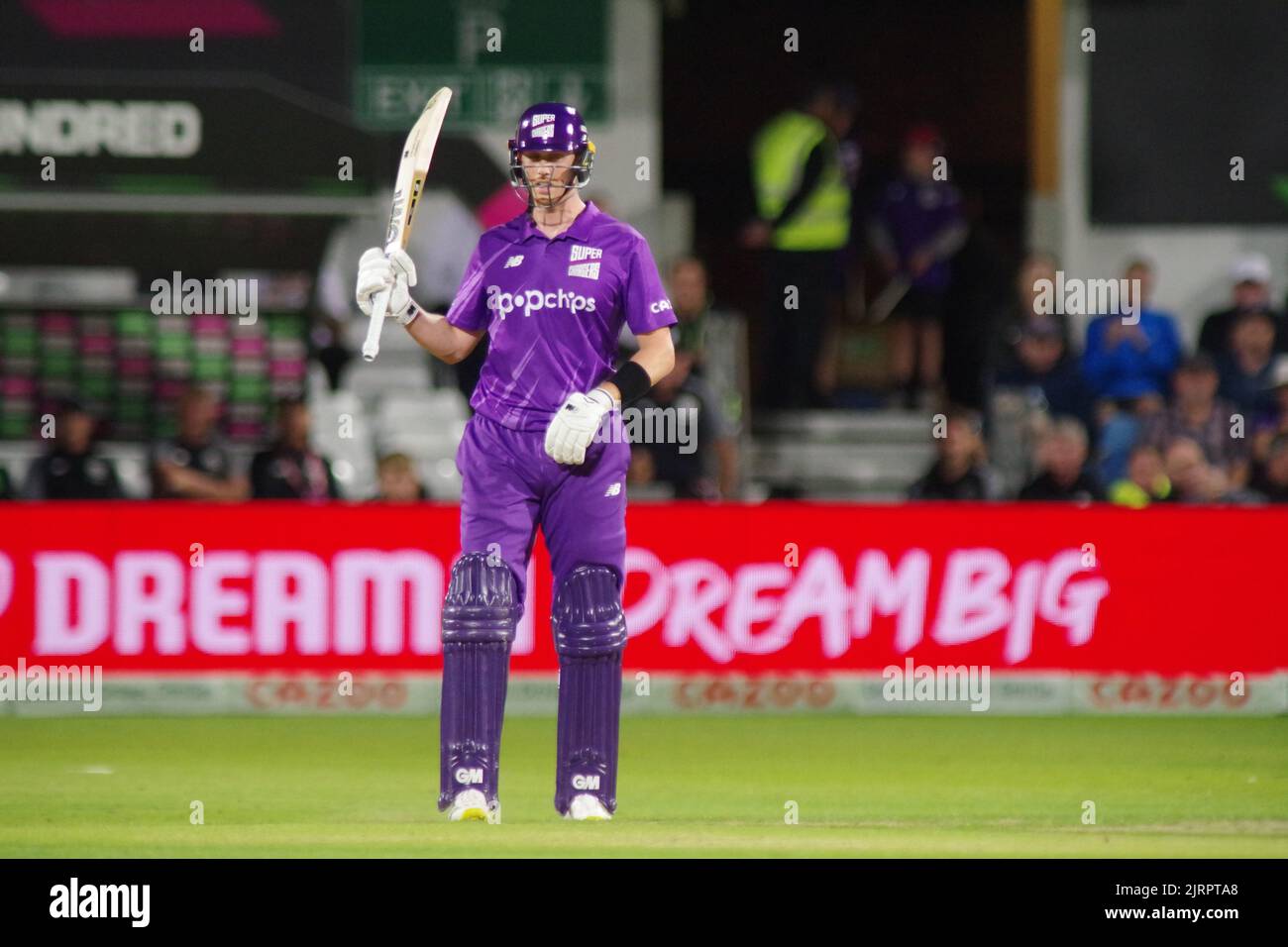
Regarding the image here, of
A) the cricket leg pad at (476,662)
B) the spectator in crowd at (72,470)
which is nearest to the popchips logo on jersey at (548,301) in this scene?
the cricket leg pad at (476,662)

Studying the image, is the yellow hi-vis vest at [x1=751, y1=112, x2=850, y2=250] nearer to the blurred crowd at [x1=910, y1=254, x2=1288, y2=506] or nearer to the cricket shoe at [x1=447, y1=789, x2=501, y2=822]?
the blurred crowd at [x1=910, y1=254, x2=1288, y2=506]

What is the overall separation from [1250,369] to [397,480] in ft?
19.9

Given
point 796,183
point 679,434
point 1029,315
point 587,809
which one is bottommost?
Result: point 587,809

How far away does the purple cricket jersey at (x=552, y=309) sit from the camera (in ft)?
29.0

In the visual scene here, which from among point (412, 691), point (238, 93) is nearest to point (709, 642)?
point (412, 691)

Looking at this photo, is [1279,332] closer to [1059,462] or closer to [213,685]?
[1059,462]

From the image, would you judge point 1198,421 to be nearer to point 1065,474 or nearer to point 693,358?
point 1065,474

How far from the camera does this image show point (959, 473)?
15328 mm

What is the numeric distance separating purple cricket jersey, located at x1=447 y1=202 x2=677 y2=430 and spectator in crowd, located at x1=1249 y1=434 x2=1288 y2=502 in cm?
735

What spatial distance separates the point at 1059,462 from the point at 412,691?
4.21 metres

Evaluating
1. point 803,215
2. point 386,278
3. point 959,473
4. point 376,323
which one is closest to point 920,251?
point 803,215

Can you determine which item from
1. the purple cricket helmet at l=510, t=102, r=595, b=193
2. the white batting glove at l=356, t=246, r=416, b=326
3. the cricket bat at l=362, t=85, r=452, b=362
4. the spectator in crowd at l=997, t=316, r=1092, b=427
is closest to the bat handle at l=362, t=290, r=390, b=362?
the white batting glove at l=356, t=246, r=416, b=326

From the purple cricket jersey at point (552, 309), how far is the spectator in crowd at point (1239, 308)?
→ 30.5ft

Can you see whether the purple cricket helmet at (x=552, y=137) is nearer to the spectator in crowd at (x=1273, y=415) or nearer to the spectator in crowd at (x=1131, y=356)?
the spectator in crowd at (x=1273, y=415)
